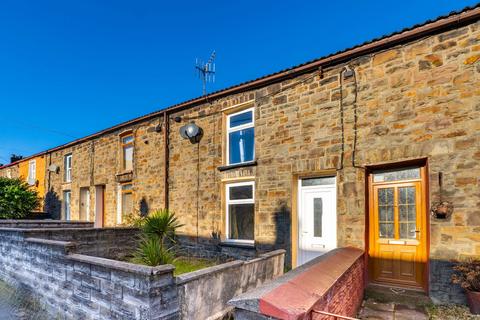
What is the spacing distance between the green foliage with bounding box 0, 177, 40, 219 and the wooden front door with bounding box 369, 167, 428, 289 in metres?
15.3

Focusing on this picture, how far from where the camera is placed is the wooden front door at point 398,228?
5.80 metres

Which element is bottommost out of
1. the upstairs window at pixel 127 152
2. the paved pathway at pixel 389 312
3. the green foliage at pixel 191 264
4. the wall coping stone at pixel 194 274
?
the green foliage at pixel 191 264

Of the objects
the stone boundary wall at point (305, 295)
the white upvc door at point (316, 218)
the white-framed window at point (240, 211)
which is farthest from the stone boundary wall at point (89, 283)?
the white-framed window at point (240, 211)

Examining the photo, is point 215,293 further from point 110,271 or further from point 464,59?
point 464,59

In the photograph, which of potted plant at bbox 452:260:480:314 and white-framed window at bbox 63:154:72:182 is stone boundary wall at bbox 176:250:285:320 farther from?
white-framed window at bbox 63:154:72:182

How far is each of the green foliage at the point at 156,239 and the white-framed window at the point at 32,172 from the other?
12641 mm

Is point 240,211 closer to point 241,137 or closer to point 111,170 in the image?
point 241,137

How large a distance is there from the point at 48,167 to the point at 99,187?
5.80 metres

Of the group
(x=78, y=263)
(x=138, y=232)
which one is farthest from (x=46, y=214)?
(x=78, y=263)

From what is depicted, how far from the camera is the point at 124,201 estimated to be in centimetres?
1311

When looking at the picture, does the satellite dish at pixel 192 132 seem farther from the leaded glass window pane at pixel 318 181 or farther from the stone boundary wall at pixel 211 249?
the leaded glass window pane at pixel 318 181

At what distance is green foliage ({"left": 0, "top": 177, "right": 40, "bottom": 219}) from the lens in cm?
1450

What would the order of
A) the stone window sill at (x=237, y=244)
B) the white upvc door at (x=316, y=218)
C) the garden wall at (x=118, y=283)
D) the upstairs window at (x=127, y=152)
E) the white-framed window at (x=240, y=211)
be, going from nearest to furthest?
the garden wall at (x=118, y=283) → the white upvc door at (x=316, y=218) → the stone window sill at (x=237, y=244) → the white-framed window at (x=240, y=211) → the upstairs window at (x=127, y=152)

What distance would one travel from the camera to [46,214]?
17594 millimetres
